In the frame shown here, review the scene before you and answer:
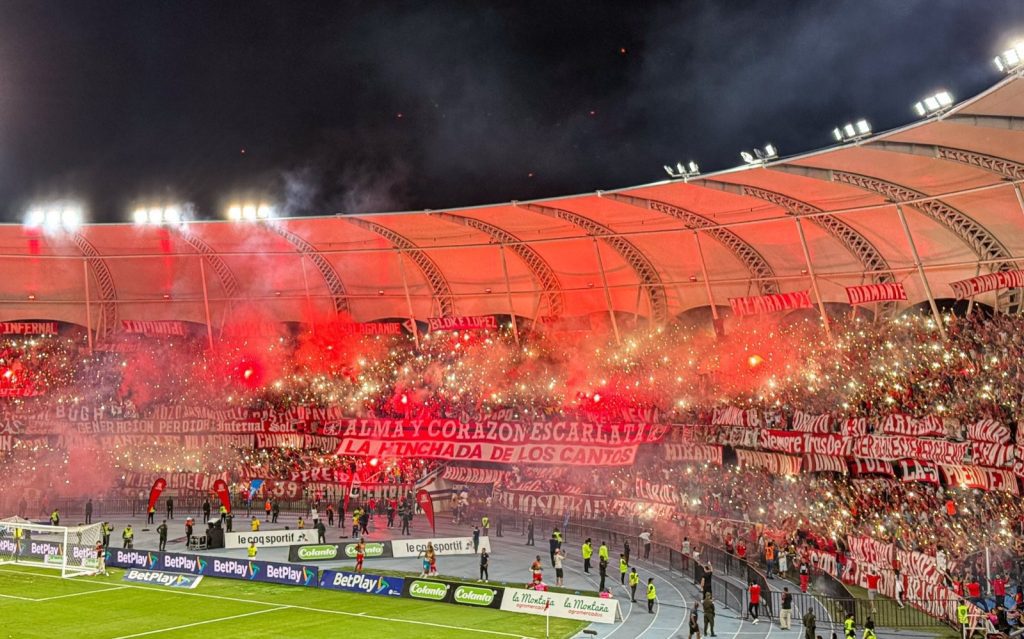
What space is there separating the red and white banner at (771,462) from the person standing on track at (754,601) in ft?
34.6

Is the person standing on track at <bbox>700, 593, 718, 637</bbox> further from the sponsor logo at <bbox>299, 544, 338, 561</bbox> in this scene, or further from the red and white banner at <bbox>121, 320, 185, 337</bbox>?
the red and white banner at <bbox>121, 320, 185, 337</bbox>

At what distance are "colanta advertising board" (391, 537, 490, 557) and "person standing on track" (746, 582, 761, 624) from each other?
1268 centimetres

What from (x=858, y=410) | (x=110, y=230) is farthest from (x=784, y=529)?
(x=110, y=230)

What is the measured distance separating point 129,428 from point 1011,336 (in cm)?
4424

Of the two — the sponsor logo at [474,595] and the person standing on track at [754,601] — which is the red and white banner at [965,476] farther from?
the sponsor logo at [474,595]

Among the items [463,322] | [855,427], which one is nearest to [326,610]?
[855,427]

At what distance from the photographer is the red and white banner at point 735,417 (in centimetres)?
3881

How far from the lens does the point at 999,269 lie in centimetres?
3578

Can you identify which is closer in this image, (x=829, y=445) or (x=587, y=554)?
(x=587, y=554)

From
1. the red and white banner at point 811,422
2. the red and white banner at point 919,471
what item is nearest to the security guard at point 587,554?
the red and white banner at point 811,422

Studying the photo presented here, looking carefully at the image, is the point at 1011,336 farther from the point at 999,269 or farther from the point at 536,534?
the point at 536,534

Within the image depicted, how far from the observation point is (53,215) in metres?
42.9

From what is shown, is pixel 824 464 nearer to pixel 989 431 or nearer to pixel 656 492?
pixel 989 431

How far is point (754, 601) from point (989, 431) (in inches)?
371
